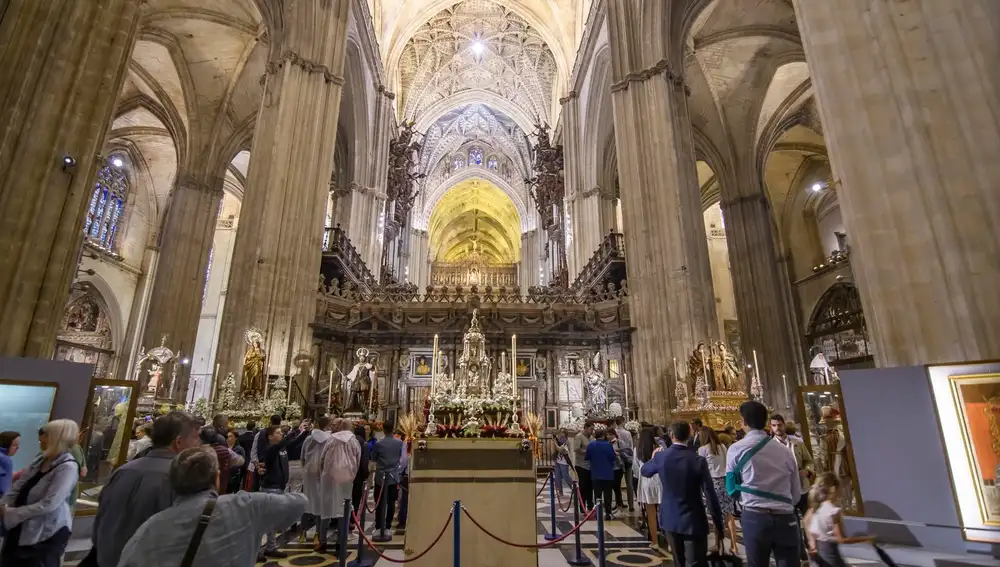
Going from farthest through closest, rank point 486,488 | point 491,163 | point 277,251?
point 491,163, point 277,251, point 486,488

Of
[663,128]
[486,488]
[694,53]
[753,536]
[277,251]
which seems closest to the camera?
[753,536]

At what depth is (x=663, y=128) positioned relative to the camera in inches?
475

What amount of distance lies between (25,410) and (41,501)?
2.12m

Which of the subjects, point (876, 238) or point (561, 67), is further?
point (561, 67)

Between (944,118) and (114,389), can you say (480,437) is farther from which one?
(944,118)

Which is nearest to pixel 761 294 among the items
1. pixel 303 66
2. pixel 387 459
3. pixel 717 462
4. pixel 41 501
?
pixel 717 462

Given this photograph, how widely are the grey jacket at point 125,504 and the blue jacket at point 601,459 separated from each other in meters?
4.68

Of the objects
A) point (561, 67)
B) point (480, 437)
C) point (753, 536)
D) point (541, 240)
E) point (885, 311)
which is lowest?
point (753, 536)

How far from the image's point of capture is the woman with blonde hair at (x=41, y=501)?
7.77 feet

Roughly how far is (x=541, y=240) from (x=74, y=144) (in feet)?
88.3

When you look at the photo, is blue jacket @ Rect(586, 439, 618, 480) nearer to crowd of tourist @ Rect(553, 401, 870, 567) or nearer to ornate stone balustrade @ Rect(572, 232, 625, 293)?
crowd of tourist @ Rect(553, 401, 870, 567)

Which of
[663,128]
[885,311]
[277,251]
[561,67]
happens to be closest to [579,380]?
[663,128]

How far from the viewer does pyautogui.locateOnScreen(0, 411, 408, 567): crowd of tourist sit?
1492 millimetres

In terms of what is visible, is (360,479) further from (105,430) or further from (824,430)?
(824,430)
